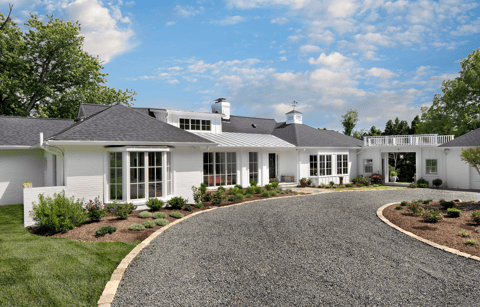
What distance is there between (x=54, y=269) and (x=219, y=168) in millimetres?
12558

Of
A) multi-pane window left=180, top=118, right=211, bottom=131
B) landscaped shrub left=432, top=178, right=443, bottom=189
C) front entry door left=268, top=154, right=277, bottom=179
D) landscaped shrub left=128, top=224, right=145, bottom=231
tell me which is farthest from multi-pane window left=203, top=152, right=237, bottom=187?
landscaped shrub left=432, top=178, right=443, bottom=189

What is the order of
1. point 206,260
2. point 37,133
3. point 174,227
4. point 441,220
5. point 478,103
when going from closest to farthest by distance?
point 206,260, point 174,227, point 441,220, point 37,133, point 478,103

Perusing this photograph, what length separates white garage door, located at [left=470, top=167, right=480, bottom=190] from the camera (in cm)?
1838

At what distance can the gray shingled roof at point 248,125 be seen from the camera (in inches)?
878

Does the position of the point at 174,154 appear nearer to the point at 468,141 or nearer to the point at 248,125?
the point at 248,125

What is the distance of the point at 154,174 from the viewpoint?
1144 centimetres

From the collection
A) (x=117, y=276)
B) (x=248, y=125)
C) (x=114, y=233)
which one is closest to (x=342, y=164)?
(x=248, y=125)

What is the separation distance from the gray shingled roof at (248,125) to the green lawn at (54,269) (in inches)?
607

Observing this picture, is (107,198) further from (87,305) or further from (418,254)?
(418,254)

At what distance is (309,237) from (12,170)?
15.2 metres

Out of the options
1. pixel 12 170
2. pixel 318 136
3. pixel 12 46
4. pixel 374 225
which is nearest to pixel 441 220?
pixel 374 225

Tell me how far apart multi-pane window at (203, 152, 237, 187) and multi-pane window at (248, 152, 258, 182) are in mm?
1192

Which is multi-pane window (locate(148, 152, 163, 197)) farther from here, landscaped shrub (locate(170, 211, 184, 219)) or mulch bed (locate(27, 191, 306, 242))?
landscaped shrub (locate(170, 211, 184, 219))

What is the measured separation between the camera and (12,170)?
1410 centimetres
